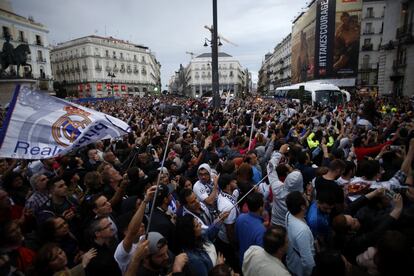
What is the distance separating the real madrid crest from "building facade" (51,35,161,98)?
2439 inches

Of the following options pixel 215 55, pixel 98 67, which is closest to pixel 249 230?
pixel 215 55

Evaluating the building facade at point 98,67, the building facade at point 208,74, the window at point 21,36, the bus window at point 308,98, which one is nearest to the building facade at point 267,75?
the building facade at point 208,74

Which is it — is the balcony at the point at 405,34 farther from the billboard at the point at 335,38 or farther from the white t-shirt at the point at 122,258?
the white t-shirt at the point at 122,258

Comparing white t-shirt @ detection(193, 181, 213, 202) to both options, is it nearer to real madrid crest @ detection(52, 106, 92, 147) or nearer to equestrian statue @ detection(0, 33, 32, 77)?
real madrid crest @ detection(52, 106, 92, 147)

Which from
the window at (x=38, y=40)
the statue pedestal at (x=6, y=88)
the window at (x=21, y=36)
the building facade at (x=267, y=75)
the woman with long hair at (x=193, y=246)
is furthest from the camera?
the building facade at (x=267, y=75)

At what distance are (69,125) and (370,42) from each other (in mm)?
53703

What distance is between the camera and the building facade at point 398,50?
2388cm

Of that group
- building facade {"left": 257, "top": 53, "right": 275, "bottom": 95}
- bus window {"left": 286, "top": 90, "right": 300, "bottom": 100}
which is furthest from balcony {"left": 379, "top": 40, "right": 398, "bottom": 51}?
building facade {"left": 257, "top": 53, "right": 275, "bottom": 95}

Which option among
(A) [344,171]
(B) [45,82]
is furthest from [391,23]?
(B) [45,82]

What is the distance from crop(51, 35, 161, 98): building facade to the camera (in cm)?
6881

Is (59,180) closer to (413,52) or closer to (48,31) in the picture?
(413,52)

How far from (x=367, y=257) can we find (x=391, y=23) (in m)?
30.9

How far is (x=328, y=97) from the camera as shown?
2542 centimetres

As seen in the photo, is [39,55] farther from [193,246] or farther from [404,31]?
→ [193,246]
